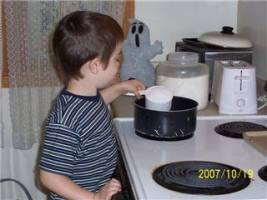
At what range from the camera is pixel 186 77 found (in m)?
1.65

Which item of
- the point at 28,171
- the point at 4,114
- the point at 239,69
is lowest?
the point at 28,171

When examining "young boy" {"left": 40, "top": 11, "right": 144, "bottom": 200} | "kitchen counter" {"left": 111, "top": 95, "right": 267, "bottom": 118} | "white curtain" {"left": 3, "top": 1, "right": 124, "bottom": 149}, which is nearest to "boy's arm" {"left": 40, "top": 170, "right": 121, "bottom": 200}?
"young boy" {"left": 40, "top": 11, "right": 144, "bottom": 200}

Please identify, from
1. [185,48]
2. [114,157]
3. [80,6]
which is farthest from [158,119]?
[80,6]

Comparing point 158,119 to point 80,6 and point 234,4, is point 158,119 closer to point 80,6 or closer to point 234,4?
point 80,6

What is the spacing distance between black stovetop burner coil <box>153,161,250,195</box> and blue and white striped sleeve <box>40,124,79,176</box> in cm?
22

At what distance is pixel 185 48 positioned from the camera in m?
2.05

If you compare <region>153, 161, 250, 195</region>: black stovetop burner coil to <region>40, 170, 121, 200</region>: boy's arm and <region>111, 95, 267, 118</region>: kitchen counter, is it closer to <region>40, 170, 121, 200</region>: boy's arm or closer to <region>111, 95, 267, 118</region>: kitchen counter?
<region>40, 170, 121, 200</region>: boy's arm

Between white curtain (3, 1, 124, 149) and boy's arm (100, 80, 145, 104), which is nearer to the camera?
boy's arm (100, 80, 145, 104)

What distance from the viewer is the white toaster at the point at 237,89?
1.57 m

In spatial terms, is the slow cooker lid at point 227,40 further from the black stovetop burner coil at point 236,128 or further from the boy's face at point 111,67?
the boy's face at point 111,67

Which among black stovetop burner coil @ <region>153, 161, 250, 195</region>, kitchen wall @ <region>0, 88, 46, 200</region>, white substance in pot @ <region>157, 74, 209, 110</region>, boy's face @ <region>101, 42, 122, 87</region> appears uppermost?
boy's face @ <region>101, 42, 122, 87</region>

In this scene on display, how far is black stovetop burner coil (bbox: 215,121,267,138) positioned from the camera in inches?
55.1

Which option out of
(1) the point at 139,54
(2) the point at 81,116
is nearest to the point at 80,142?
(2) the point at 81,116

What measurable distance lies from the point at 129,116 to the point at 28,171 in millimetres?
886
